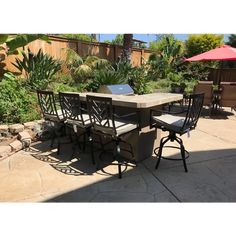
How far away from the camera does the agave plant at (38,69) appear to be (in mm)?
6402

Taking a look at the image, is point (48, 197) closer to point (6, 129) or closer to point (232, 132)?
point (6, 129)

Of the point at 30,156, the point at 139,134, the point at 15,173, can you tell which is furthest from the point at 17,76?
the point at 139,134

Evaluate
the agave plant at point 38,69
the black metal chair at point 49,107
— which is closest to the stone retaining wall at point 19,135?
the black metal chair at point 49,107

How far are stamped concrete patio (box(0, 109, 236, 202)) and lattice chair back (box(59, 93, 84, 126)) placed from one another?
733mm

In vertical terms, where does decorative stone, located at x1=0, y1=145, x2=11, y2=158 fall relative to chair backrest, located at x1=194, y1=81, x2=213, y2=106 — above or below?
below

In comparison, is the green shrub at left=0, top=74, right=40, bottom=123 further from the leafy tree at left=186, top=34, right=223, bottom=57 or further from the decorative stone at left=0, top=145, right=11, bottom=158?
the leafy tree at left=186, top=34, right=223, bottom=57

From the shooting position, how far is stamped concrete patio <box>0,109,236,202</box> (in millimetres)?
3037

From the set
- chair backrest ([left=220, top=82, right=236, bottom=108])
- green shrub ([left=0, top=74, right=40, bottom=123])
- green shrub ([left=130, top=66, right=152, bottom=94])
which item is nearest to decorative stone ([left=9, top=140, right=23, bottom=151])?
green shrub ([left=0, top=74, right=40, bottom=123])

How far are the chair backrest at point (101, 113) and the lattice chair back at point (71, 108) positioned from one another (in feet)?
1.24

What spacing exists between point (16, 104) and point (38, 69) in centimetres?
158

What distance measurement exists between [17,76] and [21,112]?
197cm

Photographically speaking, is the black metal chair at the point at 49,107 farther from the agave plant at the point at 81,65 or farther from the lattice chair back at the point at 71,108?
the agave plant at the point at 81,65

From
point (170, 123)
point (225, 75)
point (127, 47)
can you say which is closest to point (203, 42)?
point (225, 75)
